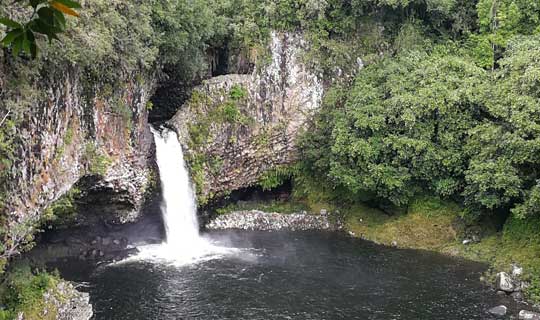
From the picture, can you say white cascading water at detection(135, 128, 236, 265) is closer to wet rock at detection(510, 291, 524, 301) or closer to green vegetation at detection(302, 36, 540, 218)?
green vegetation at detection(302, 36, 540, 218)

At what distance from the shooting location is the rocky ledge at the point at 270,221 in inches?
961

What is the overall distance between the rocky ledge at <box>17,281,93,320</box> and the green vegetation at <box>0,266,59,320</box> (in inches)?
2.6

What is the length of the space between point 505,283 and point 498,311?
1.89 m

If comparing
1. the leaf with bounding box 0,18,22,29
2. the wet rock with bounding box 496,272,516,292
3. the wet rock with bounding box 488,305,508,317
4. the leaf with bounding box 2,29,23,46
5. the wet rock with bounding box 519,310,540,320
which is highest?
the leaf with bounding box 0,18,22,29

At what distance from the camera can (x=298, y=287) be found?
693 inches

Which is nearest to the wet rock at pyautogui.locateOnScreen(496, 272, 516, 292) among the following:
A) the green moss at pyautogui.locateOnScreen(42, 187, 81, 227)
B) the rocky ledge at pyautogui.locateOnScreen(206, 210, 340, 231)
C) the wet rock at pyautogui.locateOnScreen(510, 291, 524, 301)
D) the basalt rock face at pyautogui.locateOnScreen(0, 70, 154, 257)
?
the wet rock at pyautogui.locateOnScreen(510, 291, 524, 301)

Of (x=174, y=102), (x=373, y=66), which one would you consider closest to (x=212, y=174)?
(x=174, y=102)

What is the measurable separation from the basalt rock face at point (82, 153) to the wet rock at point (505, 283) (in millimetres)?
13547

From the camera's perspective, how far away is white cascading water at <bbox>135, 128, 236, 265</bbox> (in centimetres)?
2148

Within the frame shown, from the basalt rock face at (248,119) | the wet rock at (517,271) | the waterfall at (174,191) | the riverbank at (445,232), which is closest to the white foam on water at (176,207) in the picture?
the waterfall at (174,191)

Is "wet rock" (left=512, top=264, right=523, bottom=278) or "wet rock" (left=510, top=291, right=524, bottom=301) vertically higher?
"wet rock" (left=512, top=264, right=523, bottom=278)

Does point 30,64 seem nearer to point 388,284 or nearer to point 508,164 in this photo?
point 388,284

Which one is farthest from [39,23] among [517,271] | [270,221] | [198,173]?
[270,221]

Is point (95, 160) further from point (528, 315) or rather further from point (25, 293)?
point (528, 315)
